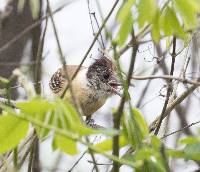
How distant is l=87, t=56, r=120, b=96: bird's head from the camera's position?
353 cm

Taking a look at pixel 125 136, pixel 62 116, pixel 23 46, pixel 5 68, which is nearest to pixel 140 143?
pixel 125 136

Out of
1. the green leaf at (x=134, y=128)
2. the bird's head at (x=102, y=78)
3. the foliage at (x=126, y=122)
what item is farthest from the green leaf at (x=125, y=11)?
the bird's head at (x=102, y=78)

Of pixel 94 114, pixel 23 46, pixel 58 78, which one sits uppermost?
pixel 23 46

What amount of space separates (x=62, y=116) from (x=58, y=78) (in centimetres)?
268

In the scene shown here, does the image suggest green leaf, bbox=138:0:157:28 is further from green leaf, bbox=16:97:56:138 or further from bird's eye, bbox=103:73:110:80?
bird's eye, bbox=103:73:110:80

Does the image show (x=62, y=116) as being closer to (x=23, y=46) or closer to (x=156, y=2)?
(x=156, y=2)

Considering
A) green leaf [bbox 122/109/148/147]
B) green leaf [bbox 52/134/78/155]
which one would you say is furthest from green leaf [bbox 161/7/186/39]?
green leaf [bbox 52/134/78/155]

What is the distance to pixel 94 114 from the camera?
4.02m

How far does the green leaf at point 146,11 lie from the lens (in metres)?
1.06

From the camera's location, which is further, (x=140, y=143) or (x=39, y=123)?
(x=140, y=143)

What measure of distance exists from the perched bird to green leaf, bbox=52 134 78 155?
2434mm

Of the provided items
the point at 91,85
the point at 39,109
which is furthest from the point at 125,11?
the point at 91,85

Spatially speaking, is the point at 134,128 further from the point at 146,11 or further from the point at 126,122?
the point at 146,11

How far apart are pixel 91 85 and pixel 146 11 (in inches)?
120
